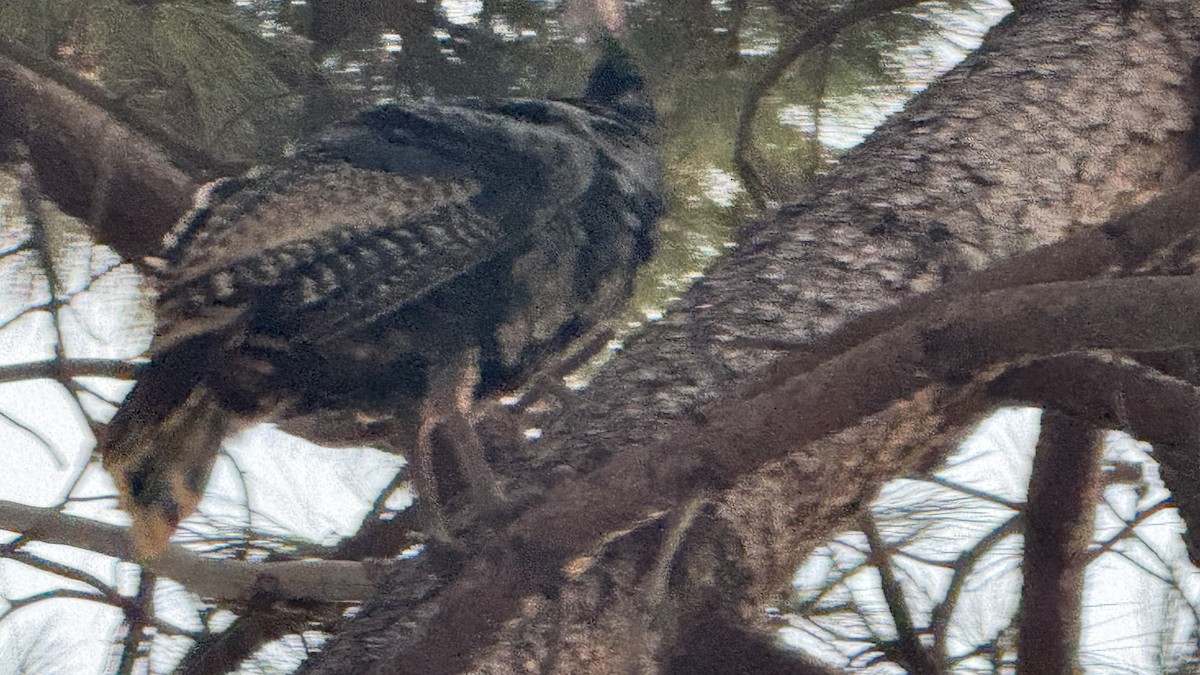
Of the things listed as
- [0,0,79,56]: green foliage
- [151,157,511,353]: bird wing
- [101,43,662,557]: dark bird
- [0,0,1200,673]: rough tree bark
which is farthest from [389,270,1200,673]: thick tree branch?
[0,0,79,56]: green foliage

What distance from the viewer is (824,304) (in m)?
0.82

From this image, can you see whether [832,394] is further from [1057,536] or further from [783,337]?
[1057,536]

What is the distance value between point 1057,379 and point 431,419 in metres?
0.49

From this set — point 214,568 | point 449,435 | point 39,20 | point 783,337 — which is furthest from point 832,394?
point 39,20

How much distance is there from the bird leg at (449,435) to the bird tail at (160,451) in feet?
0.53

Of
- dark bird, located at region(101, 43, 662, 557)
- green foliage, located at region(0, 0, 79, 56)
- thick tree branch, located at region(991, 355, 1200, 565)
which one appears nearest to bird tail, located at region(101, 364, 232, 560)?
dark bird, located at region(101, 43, 662, 557)

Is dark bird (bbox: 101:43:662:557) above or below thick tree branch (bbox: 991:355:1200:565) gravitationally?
above

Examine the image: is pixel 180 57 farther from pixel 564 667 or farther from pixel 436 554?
pixel 564 667

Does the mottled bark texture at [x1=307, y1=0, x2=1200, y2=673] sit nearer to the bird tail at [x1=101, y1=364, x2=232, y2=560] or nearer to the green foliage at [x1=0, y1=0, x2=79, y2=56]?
the bird tail at [x1=101, y1=364, x2=232, y2=560]

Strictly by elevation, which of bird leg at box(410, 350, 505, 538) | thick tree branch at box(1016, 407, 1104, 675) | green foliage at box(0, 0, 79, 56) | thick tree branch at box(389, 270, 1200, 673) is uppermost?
green foliage at box(0, 0, 79, 56)

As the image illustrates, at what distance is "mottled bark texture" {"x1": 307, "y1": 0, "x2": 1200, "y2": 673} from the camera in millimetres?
677

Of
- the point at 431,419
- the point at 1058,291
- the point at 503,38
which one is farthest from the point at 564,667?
the point at 503,38

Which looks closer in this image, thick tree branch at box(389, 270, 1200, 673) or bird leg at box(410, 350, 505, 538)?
thick tree branch at box(389, 270, 1200, 673)

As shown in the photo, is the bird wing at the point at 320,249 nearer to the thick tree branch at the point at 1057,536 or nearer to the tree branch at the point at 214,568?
the tree branch at the point at 214,568
